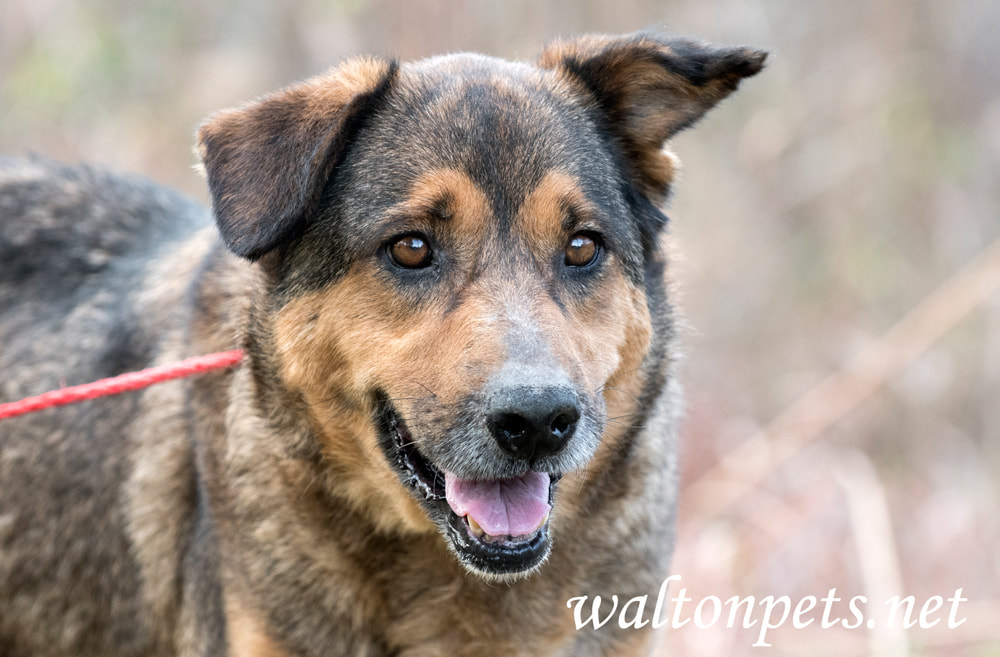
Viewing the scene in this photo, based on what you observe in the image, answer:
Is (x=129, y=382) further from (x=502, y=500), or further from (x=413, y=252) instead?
(x=502, y=500)

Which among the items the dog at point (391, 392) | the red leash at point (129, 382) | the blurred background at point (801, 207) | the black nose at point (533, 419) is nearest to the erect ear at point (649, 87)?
the dog at point (391, 392)

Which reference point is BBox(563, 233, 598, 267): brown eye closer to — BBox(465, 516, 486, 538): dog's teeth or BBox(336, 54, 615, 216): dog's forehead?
BBox(336, 54, 615, 216): dog's forehead

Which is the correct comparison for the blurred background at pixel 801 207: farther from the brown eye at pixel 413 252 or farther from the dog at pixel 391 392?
the brown eye at pixel 413 252

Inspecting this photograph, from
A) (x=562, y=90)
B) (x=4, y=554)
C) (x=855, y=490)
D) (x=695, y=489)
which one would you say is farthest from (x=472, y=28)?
(x=4, y=554)

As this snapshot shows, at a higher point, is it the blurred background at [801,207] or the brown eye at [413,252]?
the brown eye at [413,252]

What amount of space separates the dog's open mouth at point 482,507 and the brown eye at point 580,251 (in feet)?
2.13

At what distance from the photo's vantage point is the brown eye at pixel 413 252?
9.89 feet

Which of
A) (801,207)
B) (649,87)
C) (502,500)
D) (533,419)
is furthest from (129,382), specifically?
(801,207)

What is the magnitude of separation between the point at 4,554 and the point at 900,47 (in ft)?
24.8

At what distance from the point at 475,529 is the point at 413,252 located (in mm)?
810

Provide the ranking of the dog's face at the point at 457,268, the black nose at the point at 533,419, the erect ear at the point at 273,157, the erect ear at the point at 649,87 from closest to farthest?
the black nose at the point at 533,419 < the dog's face at the point at 457,268 < the erect ear at the point at 273,157 < the erect ear at the point at 649,87

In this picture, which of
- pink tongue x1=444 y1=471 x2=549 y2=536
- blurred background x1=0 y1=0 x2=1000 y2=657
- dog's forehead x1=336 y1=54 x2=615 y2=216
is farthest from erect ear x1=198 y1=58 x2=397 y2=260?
blurred background x1=0 y1=0 x2=1000 y2=657

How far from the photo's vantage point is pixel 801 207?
8719 millimetres

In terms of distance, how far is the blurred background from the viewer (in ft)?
23.9
